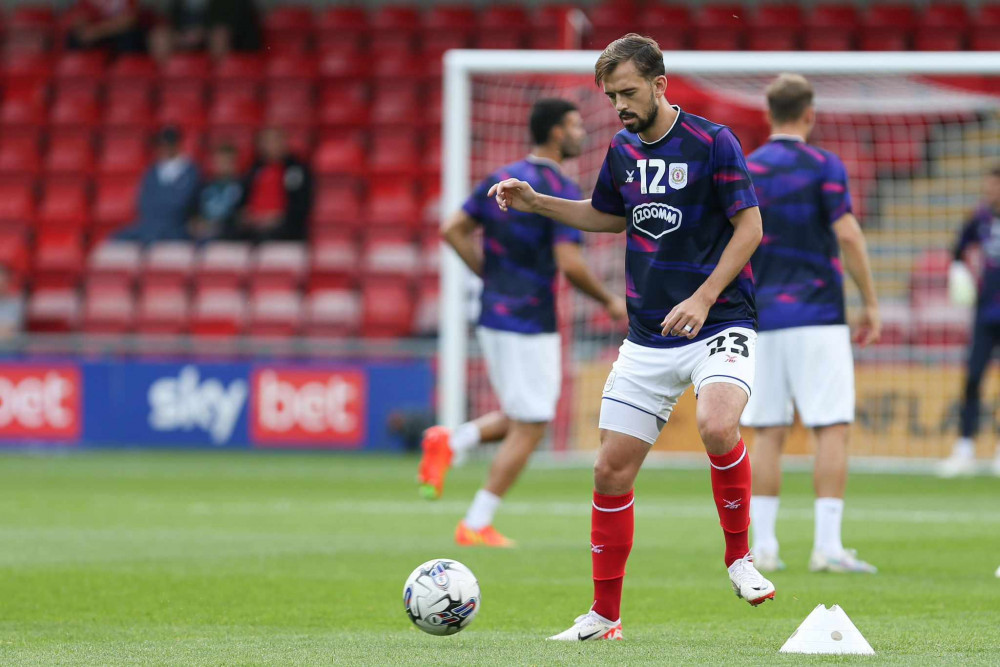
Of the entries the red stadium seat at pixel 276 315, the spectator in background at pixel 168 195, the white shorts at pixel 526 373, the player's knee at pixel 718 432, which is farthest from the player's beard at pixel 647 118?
the spectator in background at pixel 168 195

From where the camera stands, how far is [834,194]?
7105mm

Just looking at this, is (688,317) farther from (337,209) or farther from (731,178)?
(337,209)

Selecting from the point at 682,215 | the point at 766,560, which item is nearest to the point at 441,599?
the point at 682,215

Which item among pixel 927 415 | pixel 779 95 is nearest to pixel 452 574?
pixel 779 95

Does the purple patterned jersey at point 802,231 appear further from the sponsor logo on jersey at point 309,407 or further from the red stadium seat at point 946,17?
the red stadium seat at point 946,17

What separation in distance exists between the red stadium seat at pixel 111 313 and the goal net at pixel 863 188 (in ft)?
14.8

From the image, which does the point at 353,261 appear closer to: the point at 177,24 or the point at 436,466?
the point at 177,24

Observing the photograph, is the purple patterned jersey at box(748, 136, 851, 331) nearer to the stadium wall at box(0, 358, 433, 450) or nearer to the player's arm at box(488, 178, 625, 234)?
the player's arm at box(488, 178, 625, 234)

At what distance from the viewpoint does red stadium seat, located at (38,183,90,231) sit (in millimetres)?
18906

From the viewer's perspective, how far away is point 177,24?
20859mm

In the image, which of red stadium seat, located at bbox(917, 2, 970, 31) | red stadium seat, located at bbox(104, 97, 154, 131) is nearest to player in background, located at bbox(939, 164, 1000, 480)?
red stadium seat, located at bbox(917, 2, 970, 31)

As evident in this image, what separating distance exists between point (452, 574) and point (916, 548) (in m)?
3.77

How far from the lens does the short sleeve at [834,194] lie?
23.3 ft

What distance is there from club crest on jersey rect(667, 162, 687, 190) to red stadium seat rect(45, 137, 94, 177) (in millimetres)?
15469
